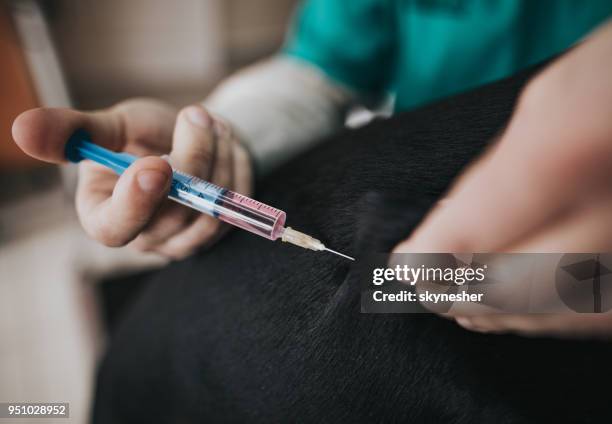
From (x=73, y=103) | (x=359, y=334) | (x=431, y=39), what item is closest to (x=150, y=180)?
(x=359, y=334)

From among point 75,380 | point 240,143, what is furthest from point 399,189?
point 75,380

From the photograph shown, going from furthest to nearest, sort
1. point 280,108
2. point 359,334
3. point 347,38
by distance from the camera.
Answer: point 347,38 → point 280,108 → point 359,334

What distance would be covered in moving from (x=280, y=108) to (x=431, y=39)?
0.22 metres

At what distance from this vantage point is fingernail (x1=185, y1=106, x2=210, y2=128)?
377 millimetres

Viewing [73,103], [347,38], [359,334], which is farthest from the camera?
[73,103]

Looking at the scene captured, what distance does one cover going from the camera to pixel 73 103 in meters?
1.73

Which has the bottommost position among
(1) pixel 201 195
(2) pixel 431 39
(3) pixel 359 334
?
(3) pixel 359 334

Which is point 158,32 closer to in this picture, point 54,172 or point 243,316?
point 54,172

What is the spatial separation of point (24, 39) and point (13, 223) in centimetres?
58

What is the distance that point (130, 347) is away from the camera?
1.48ft

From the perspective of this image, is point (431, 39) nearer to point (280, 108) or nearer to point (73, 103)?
point (280, 108)

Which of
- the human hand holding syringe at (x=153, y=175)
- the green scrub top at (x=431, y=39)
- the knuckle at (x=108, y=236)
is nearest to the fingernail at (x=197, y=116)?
the human hand holding syringe at (x=153, y=175)

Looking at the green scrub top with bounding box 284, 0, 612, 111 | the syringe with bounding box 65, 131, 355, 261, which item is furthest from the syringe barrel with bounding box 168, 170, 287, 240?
the green scrub top with bounding box 284, 0, 612, 111

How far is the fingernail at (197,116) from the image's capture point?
38cm
